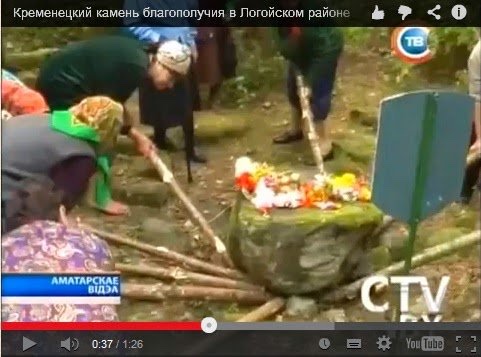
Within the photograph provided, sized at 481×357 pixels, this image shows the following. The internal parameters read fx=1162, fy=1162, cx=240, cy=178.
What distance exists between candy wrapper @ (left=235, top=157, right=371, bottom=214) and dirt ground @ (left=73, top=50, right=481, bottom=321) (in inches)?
0.7

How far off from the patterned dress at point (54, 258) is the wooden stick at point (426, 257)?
39 cm

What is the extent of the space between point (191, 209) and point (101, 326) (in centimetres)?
25

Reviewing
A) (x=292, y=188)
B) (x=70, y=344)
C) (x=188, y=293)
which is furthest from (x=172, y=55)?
(x=70, y=344)

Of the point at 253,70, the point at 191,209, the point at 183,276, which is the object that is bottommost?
the point at 183,276

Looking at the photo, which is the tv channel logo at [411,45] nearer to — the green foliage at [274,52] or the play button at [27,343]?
the green foliage at [274,52]

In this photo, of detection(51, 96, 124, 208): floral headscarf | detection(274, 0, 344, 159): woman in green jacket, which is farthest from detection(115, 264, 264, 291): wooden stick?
detection(274, 0, 344, 159): woman in green jacket

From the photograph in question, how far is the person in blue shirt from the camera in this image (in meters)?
1.94

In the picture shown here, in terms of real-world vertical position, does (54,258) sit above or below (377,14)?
below

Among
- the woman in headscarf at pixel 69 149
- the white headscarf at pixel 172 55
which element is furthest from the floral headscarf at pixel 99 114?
the white headscarf at pixel 172 55

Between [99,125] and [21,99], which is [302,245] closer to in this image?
[99,125]

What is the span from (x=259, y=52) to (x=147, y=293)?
447mm

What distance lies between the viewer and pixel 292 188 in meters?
1.97

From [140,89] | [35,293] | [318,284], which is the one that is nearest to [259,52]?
[140,89]

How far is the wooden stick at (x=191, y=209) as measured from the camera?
196cm
